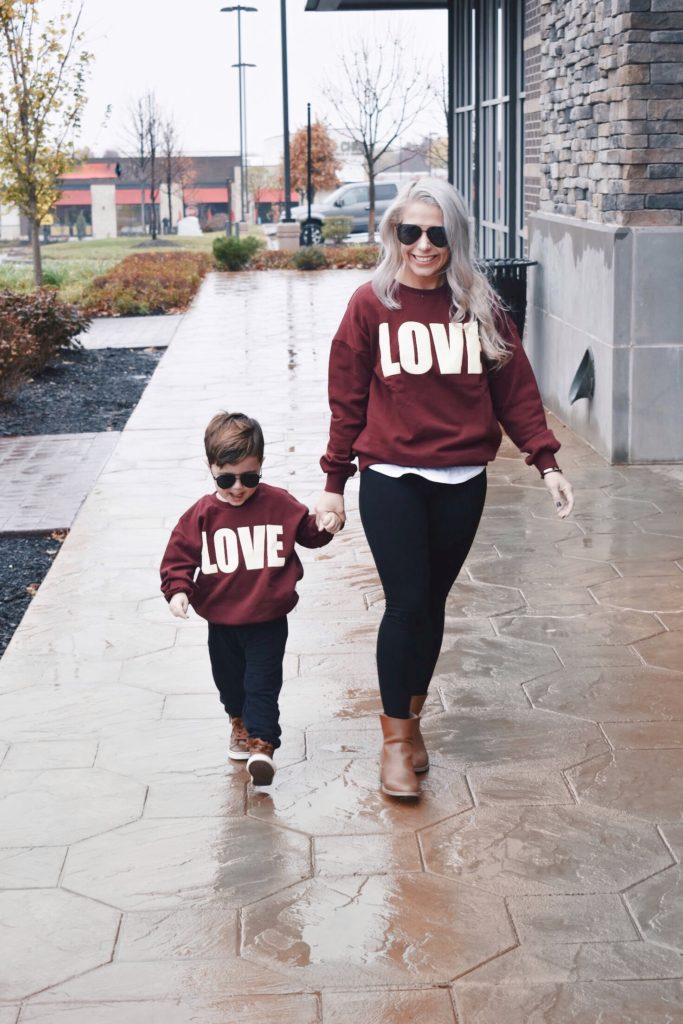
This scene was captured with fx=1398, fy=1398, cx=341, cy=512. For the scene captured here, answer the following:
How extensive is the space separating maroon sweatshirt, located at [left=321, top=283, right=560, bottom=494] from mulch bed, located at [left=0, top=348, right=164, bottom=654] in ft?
9.04

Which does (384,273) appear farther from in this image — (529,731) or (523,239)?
(523,239)

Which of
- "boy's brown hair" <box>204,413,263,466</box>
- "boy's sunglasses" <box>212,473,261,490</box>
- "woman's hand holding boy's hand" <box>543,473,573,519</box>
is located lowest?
"woman's hand holding boy's hand" <box>543,473,573,519</box>

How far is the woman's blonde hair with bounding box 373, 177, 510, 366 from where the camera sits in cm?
405

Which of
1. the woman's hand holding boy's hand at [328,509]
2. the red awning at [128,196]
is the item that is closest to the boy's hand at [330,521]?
the woman's hand holding boy's hand at [328,509]

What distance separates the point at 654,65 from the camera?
27.9 feet

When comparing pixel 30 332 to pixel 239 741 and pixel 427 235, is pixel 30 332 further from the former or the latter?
pixel 427 235

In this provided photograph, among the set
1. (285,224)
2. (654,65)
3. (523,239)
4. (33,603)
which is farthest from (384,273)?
(285,224)

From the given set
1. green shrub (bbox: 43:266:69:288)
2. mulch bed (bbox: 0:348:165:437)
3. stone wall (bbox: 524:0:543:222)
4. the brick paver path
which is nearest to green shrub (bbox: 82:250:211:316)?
green shrub (bbox: 43:266:69:288)

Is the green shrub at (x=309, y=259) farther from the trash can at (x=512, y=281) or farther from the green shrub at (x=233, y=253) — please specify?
the trash can at (x=512, y=281)

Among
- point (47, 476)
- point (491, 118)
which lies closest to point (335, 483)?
point (47, 476)

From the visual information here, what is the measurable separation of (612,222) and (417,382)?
17.6 feet

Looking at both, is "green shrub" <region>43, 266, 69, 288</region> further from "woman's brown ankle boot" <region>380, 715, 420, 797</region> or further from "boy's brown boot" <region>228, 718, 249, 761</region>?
"woman's brown ankle boot" <region>380, 715, 420, 797</region>

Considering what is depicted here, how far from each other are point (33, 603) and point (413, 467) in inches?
114

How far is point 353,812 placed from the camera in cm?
421
